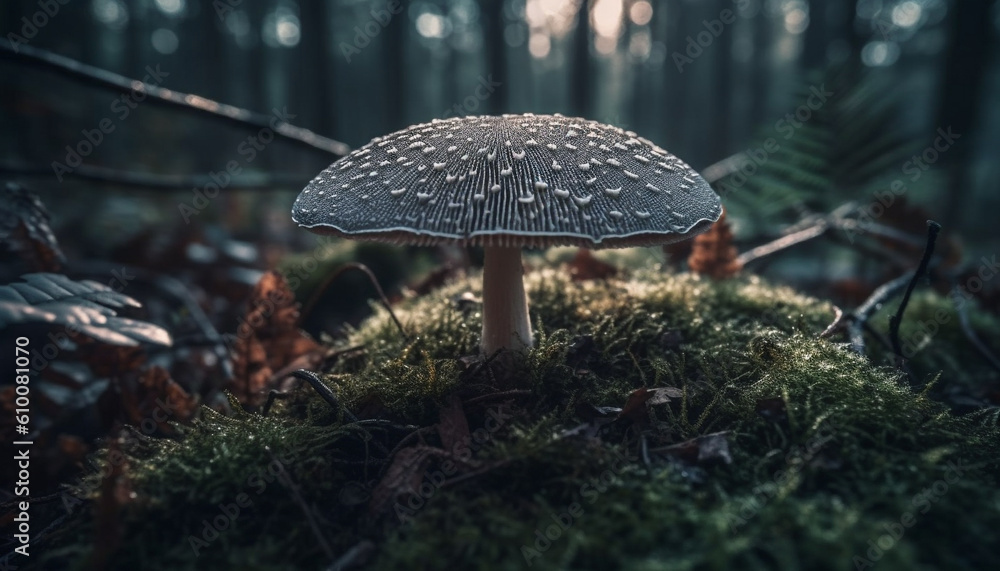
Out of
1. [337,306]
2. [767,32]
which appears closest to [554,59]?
[767,32]

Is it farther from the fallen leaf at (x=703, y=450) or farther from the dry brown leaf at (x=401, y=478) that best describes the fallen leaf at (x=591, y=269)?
the dry brown leaf at (x=401, y=478)

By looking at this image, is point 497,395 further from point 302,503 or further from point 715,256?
point 715,256

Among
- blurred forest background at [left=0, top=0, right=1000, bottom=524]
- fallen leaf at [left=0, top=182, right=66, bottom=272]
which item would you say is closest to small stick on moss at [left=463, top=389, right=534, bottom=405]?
blurred forest background at [left=0, top=0, right=1000, bottom=524]

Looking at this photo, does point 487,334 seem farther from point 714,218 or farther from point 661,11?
point 661,11

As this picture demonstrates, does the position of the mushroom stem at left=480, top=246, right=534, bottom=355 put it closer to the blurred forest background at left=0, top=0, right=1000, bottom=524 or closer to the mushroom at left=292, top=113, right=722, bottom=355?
the mushroom at left=292, top=113, right=722, bottom=355

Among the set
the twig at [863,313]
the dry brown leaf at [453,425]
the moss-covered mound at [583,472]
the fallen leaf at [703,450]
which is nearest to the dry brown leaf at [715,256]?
the twig at [863,313]

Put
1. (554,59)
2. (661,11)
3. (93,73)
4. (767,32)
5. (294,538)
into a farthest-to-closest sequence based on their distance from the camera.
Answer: (554,59) → (661,11) → (767,32) → (93,73) → (294,538)
